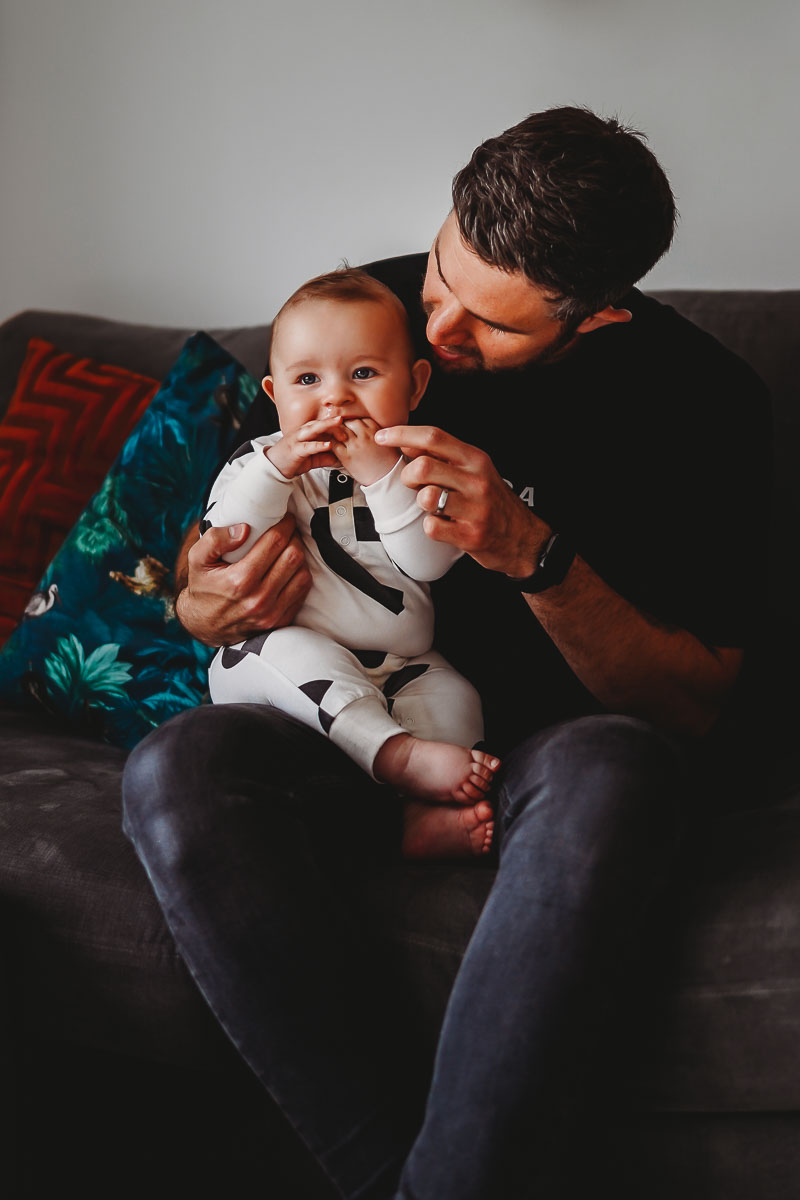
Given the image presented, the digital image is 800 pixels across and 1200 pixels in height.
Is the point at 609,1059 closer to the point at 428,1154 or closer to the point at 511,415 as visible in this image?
A: the point at 428,1154

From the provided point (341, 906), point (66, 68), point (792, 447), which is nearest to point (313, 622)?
point (341, 906)

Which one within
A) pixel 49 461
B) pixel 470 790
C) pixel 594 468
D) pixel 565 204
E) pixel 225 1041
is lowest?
pixel 225 1041

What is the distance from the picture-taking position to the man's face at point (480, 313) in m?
1.10

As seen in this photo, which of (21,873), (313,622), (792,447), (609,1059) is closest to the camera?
(609,1059)

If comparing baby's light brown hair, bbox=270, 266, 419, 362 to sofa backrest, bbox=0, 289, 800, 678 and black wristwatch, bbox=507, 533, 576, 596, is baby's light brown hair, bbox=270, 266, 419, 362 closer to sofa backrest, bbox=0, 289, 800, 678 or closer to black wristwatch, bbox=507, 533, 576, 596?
black wristwatch, bbox=507, 533, 576, 596

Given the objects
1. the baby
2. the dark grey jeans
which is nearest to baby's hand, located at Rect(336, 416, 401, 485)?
the baby

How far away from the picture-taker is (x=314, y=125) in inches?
79.0

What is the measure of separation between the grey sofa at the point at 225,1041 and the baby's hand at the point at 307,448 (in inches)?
17.7

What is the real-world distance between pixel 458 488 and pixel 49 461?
3.02 ft

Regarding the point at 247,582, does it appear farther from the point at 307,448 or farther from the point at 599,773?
the point at 599,773

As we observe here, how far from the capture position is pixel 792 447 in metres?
1.52

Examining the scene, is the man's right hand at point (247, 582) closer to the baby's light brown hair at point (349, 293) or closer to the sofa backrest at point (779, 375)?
the baby's light brown hair at point (349, 293)

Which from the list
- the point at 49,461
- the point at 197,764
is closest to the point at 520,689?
the point at 197,764

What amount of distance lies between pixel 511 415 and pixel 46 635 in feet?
A: 2.58
